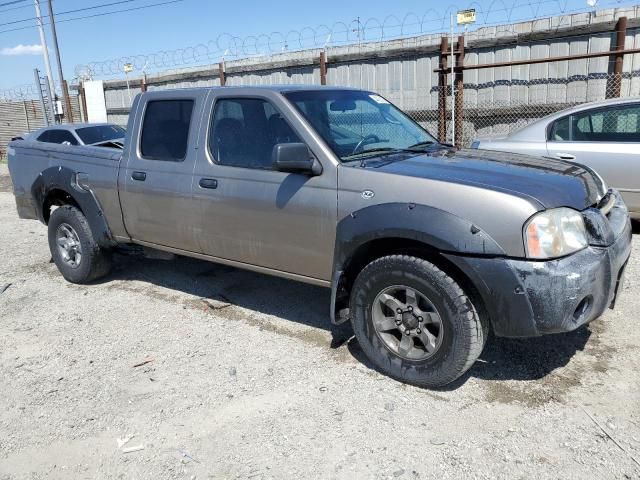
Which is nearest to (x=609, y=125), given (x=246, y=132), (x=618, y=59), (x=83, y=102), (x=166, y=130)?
(x=618, y=59)

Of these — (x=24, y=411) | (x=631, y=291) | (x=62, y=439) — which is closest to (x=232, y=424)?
(x=62, y=439)

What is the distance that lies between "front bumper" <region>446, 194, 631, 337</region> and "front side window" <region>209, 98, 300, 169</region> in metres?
1.57

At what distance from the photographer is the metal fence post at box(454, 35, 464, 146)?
10.2 meters

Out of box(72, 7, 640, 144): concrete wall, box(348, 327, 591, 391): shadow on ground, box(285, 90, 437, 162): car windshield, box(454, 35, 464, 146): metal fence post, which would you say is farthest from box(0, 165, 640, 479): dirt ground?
box(454, 35, 464, 146): metal fence post

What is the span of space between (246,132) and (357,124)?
827 millimetres

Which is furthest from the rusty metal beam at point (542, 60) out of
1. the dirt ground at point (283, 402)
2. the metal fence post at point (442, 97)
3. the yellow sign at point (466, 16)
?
the dirt ground at point (283, 402)

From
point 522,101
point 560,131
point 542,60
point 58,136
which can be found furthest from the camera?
point 58,136

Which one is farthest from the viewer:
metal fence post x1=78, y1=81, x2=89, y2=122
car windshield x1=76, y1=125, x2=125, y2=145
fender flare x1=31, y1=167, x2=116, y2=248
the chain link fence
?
metal fence post x1=78, y1=81, x2=89, y2=122

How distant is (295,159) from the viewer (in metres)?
3.57

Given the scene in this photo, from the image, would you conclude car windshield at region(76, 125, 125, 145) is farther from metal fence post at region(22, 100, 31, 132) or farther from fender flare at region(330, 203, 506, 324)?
metal fence post at region(22, 100, 31, 132)

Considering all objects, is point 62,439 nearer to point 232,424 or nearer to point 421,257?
point 232,424

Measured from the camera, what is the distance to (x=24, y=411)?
3.44m

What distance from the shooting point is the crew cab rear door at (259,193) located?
12.2 feet

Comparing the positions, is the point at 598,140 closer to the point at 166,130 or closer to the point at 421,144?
the point at 421,144
